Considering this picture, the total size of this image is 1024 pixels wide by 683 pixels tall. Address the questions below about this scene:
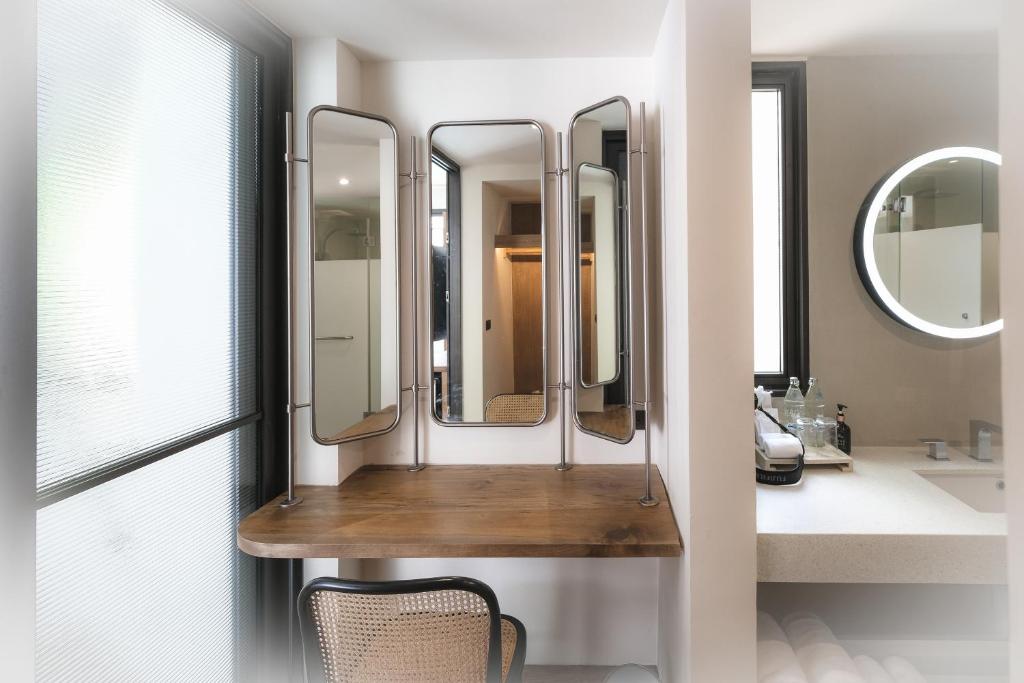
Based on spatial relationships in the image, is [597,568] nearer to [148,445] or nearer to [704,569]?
[704,569]

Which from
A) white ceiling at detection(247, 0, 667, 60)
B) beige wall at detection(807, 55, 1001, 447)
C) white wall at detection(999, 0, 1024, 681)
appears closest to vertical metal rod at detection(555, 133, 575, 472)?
white ceiling at detection(247, 0, 667, 60)

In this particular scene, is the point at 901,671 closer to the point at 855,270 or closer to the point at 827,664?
the point at 827,664

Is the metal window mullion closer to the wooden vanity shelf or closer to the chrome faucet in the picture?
the wooden vanity shelf

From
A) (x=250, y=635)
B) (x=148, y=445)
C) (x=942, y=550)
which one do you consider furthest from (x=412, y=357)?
(x=942, y=550)

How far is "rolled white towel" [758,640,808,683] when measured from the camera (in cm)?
103

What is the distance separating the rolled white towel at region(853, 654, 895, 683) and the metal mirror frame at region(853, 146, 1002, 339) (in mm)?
974

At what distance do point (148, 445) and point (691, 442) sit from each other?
114 centimetres

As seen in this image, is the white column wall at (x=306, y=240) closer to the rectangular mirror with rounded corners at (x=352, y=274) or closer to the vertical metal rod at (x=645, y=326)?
the rectangular mirror with rounded corners at (x=352, y=274)

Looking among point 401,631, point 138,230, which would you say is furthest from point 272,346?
point 401,631

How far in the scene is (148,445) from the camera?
0.96m

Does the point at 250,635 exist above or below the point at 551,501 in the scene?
below

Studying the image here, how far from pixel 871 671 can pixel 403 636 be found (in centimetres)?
100

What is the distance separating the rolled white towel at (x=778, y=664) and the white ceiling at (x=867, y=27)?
5.12ft

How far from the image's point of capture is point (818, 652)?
1075mm
